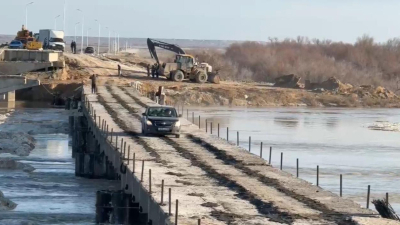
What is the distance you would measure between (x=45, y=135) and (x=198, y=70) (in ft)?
88.5

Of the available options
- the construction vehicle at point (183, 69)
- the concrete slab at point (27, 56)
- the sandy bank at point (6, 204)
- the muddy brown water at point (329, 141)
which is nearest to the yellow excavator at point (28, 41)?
the concrete slab at point (27, 56)

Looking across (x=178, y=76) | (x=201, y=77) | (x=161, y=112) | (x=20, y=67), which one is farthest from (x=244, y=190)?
(x=201, y=77)

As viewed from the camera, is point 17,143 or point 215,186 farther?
point 17,143

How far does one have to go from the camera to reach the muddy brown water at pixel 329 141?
42000mm

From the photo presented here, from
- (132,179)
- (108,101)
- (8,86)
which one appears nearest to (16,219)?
(132,179)

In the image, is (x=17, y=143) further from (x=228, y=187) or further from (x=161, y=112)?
(x=228, y=187)

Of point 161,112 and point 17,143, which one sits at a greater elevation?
point 161,112

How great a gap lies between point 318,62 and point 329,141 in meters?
72.6

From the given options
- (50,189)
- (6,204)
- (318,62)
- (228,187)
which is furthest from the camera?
Result: (318,62)

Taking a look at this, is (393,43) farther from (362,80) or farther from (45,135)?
(45,135)

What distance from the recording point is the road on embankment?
846 inches

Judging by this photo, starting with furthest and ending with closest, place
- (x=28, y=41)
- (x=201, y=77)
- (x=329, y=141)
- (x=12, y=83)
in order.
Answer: (x=28, y=41) → (x=201, y=77) → (x=12, y=83) → (x=329, y=141)

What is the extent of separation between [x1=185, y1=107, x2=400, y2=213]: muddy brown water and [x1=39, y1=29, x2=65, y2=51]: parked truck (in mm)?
28509

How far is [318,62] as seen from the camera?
435ft
